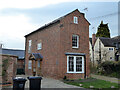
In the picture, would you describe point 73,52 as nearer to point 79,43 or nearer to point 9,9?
point 79,43

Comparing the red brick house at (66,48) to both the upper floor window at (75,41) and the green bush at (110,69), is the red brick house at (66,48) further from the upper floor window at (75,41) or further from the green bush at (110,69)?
the green bush at (110,69)

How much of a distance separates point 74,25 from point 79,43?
2.20 m

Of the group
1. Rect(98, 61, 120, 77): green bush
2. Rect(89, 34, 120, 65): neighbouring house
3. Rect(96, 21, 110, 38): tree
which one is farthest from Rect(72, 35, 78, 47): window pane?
Rect(96, 21, 110, 38): tree

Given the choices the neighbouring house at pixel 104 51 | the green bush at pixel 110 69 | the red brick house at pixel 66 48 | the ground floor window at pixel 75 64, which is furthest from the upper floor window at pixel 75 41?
the neighbouring house at pixel 104 51

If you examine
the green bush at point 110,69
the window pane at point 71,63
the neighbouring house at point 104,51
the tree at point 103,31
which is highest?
the tree at point 103,31

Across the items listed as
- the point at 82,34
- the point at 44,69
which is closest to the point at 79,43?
the point at 82,34

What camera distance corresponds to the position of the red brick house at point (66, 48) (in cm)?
1670

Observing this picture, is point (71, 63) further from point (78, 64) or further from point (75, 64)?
point (78, 64)

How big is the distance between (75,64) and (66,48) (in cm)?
209

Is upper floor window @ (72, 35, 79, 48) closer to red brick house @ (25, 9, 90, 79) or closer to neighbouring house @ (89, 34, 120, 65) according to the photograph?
red brick house @ (25, 9, 90, 79)

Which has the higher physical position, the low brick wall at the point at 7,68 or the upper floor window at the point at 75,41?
the upper floor window at the point at 75,41

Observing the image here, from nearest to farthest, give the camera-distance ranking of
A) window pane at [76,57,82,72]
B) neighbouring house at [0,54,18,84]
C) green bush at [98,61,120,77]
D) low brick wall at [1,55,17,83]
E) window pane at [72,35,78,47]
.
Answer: neighbouring house at [0,54,18,84] → low brick wall at [1,55,17,83] → window pane at [76,57,82,72] → window pane at [72,35,78,47] → green bush at [98,61,120,77]

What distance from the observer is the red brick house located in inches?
658

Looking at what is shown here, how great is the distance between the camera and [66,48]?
16984 millimetres
